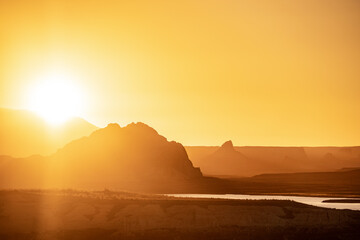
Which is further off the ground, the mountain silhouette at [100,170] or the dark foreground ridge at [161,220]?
the mountain silhouette at [100,170]

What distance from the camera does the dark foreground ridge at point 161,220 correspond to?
75.2 m

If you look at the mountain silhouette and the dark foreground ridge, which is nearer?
the dark foreground ridge

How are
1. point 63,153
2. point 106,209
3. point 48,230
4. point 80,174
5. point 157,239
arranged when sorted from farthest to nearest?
point 63,153 → point 80,174 → point 106,209 → point 48,230 → point 157,239

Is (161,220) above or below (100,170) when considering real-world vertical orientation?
below

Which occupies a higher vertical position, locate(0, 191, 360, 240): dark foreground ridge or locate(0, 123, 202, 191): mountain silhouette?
locate(0, 123, 202, 191): mountain silhouette

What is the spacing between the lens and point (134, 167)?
189 meters

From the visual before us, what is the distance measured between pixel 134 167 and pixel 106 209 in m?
102

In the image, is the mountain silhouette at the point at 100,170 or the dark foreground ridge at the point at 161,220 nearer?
the dark foreground ridge at the point at 161,220

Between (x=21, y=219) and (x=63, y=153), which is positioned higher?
(x=63, y=153)

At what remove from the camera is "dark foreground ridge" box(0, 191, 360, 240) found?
75.2 meters

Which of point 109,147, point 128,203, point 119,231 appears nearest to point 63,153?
point 109,147

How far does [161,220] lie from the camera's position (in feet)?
268

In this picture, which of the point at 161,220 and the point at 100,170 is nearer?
the point at 161,220

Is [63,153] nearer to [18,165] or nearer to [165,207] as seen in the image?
[18,165]
